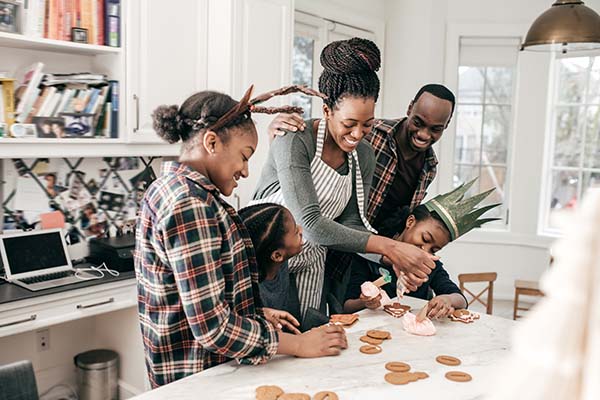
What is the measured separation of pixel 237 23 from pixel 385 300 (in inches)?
74.0

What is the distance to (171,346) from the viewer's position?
1.39 metres

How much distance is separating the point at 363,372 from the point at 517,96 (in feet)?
13.2

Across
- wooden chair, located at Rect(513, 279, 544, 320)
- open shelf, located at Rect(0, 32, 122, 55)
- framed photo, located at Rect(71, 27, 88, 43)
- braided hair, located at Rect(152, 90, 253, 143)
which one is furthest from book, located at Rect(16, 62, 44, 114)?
wooden chair, located at Rect(513, 279, 544, 320)

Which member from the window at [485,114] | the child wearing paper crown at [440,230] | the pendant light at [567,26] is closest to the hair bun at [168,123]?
the child wearing paper crown at [440,230]

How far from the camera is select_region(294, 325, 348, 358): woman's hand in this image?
4.85ft

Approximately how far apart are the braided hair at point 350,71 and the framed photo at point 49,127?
1.45 meters

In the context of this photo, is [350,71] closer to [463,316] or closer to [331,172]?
[331,172]

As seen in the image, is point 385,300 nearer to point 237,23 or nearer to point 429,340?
point 429,340

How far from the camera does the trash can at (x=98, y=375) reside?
3.08 metres

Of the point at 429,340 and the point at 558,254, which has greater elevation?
the point at 558,254

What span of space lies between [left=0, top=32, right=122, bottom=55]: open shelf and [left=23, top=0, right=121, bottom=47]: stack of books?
0.03m

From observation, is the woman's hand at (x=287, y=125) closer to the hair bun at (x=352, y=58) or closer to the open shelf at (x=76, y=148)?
the hair bun at (x=352, y=58)

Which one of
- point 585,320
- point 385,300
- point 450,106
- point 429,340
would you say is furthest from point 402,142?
point 585,320

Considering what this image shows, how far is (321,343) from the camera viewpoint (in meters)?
1.50
